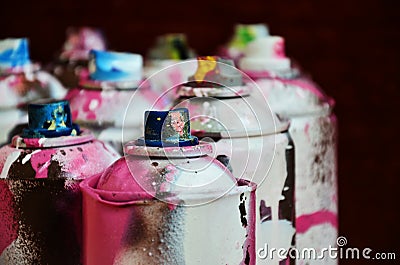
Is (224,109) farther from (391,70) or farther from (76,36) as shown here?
(391,70)

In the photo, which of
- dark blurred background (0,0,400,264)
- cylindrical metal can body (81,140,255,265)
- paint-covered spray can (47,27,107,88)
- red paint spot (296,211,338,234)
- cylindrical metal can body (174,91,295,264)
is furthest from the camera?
dark blurred background (0,0,400,264)

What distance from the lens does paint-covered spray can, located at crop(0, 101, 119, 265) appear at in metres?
0.72

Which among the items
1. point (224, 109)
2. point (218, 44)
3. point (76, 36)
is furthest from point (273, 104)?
point (218, 44)

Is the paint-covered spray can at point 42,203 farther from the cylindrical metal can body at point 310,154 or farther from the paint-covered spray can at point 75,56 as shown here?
the paint-covered spray can at point 75,56

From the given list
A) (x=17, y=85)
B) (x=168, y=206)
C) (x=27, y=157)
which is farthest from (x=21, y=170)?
(x=17, y=85)

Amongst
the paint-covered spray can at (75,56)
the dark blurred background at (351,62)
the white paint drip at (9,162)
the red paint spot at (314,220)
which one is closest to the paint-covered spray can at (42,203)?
the white paint drip at (9,162)

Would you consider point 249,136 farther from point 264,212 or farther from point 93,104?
point 93,104

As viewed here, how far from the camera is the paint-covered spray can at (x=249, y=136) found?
78cm

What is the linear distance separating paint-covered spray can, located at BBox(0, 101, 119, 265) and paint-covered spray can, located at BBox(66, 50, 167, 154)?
17 cm

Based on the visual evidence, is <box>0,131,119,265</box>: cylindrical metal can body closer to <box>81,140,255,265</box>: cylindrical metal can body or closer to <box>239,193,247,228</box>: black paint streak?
<box>81,140,255,265</box>: cylindrical metal can body

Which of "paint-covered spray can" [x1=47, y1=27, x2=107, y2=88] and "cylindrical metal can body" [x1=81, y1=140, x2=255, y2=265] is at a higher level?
"paint-covered spray can" [x1=47, y1=27, x2=107, y2=88]

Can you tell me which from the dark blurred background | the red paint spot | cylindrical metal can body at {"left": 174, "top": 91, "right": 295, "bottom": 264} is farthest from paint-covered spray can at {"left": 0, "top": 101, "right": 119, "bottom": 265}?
the dark blurred background

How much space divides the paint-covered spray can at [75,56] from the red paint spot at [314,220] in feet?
1.57

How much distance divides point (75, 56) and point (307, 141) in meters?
0.55
